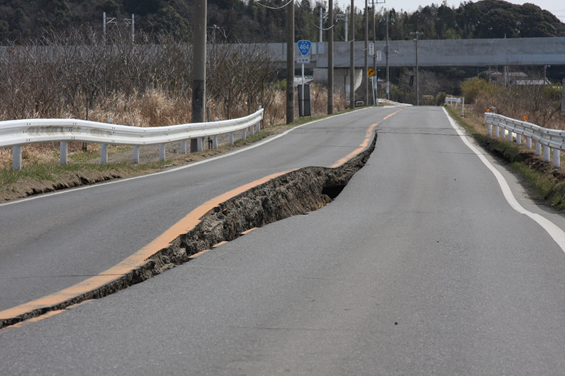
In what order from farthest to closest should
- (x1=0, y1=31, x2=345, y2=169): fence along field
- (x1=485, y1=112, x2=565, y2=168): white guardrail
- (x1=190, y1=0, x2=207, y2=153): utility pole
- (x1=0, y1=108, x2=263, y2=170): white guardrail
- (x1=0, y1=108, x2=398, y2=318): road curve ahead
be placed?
(x1=0, y1=31, x2=345, y2=169): fence along field < (x1=190, y1=0, x2=207, y2=153): utility pole < (x1=485, y1=112, x2=565, y2=168): white guardrail < (x1=0, y1=108, x2=263, y2=170): white guardrail < (x1=0, y1=108, x2=398, y2=318): road curve ahead

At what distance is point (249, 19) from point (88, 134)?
297 feet

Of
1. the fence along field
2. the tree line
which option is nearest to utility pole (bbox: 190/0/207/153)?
the fence along field

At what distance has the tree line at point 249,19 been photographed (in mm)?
61031

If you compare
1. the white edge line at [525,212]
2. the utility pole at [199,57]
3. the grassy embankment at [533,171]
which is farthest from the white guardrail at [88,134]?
the grassy embankment at [533,171]

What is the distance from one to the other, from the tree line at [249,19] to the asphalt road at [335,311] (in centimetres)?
2355

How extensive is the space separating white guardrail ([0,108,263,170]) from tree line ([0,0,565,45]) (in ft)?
49.4

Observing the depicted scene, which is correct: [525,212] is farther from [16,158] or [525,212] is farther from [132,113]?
[132,113]

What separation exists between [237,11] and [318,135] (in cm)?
8009

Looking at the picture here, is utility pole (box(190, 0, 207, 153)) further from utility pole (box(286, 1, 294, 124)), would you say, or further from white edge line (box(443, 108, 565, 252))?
utility pole (box(286, 1, 294, 124))

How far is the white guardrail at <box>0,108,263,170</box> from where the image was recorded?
9844mm

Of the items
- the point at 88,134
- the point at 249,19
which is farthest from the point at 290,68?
the point at 249,19

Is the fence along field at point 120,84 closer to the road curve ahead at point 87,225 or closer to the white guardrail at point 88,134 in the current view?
the white guardrail at point 88,134

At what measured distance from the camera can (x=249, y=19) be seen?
98.6 meters

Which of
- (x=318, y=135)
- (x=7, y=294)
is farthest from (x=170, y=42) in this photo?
(x=7, y=294)
